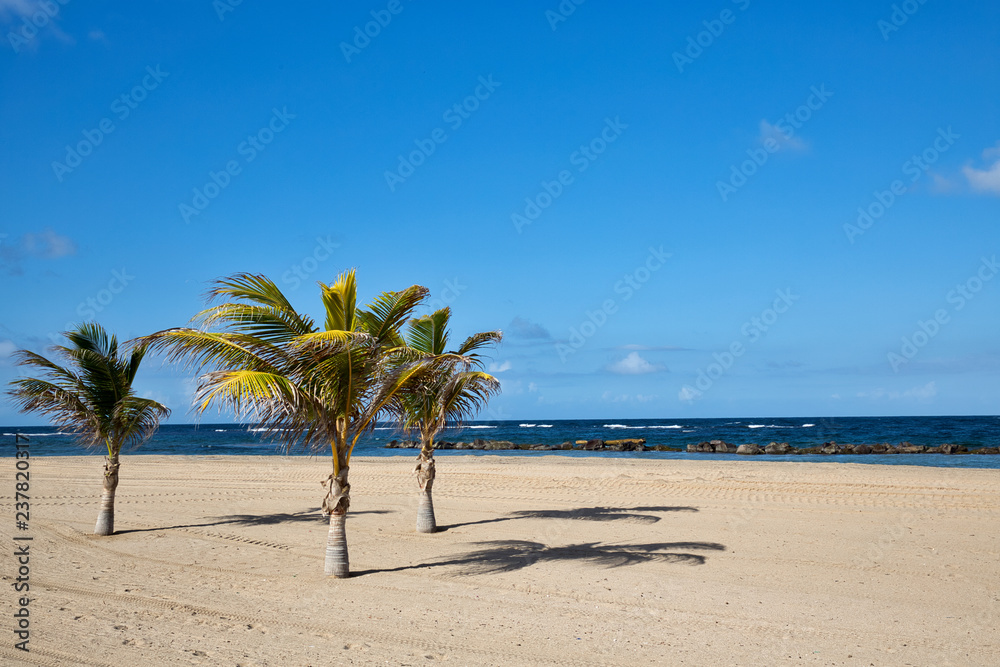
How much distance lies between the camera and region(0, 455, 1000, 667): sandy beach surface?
6.18 m

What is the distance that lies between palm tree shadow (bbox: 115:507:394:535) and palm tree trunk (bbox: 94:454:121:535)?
1.10ft

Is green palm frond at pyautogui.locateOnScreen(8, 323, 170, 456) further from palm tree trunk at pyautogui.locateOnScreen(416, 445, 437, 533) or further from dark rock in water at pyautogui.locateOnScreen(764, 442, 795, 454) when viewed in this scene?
dark rock in water at pyautogui.locateOnScreen(764, 442, 795, 454)

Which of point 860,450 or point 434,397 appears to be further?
point 860,450

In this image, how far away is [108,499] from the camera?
11.7 meters

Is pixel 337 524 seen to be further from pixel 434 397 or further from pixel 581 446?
pixel 581 446

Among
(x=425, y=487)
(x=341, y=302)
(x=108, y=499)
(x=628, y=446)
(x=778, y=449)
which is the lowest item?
(x=628, y=446)

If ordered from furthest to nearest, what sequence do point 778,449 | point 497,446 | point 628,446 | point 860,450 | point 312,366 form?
point 497,446 < point 628,446 < point 860,450 < point 778,449 < point 312,366

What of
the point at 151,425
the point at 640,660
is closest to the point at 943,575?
the point at 640,660

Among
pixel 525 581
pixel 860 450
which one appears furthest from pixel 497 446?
pixel 525 581

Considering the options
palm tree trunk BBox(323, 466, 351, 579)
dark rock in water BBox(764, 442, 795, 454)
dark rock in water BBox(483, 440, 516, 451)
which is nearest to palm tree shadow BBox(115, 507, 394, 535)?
palm tree trunk BBox(323, 466, 351, 579)

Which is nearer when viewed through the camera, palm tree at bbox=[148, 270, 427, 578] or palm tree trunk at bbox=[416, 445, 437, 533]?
palm tree at bbox=[148, 270, 427, 578]

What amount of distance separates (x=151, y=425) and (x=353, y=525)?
4.04m

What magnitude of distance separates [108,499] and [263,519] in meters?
2.99

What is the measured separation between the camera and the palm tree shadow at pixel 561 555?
959 cm
